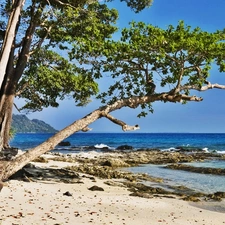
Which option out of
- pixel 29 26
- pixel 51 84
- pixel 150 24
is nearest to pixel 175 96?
pixel 150 24

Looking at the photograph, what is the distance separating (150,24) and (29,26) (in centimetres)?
674

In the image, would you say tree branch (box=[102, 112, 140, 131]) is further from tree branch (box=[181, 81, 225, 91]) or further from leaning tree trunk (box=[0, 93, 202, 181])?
tree branch (box=[181, 81, 225, 91])

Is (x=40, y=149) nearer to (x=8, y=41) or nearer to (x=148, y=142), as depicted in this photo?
(x=8, y=41)

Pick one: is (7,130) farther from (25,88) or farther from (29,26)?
(29,26)

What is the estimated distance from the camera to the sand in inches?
340

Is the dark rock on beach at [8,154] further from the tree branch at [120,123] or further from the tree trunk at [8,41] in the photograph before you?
the tree branch at [120,123]

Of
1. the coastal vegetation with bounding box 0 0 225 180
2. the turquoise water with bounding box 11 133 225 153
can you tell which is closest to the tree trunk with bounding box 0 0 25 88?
the coastal vegetation with bounding box 0 0 225 180

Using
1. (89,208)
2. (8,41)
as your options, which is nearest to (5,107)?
(8,41)

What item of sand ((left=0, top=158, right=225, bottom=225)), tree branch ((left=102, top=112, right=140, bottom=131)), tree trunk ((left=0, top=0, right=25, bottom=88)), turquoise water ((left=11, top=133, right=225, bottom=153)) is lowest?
sand ((left=0, top=158, right=225, bottom=225))

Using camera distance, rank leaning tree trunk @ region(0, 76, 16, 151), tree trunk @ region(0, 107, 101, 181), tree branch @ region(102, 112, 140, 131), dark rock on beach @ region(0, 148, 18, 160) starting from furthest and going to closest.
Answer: leaning tree trunk @ region(0, 76, 16, 151), dark rock on beach @ region(0, 148, 18, 160), tree branch @ region(102, 112, 140, 131), tree trunk @ region(0, 107, 101, 181)

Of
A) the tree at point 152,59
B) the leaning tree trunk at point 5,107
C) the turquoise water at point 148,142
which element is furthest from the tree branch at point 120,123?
the turquoise water at point 148,142

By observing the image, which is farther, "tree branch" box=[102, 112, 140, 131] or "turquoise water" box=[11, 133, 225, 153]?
"turquoise water" box=[11, 133, 225, 153]

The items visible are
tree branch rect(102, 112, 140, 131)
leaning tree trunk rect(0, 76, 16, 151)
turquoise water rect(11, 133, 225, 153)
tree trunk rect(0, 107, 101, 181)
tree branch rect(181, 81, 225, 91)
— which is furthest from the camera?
turquoise water rect(11, 133, 225, 153)

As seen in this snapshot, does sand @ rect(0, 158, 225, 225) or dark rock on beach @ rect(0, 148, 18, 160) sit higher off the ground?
dark rock on beach @ rect(0, 148, 18, 160)
